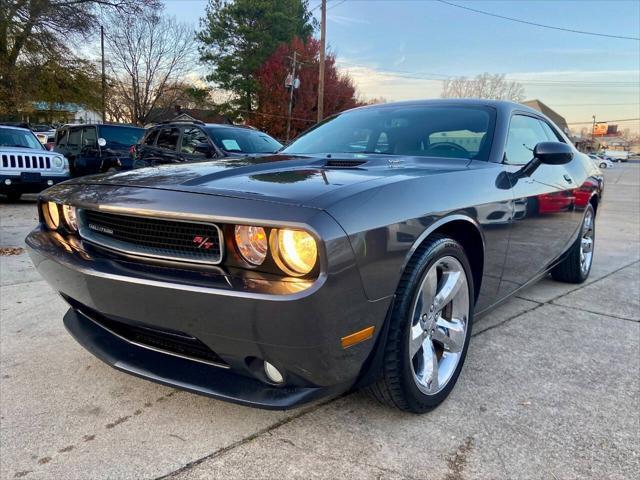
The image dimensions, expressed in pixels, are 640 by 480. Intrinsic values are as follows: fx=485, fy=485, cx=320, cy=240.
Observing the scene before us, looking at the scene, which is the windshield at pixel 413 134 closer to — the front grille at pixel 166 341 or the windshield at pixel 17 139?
the front grille at pixel 166 341

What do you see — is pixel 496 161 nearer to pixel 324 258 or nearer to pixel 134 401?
pixel 324 258

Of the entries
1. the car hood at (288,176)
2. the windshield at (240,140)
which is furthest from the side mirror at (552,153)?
the windshield at (240,140)

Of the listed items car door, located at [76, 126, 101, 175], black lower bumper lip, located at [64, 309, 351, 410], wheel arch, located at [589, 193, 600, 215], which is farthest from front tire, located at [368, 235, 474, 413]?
car door, located at [76, 126, 101, 175]

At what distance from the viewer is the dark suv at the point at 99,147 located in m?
10.3

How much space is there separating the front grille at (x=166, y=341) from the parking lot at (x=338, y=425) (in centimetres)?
34

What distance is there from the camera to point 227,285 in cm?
152

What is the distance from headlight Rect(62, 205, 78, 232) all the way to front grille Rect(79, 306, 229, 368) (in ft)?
1.42

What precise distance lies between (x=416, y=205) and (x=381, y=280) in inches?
14.8

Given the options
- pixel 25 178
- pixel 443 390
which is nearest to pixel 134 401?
pixel 443 390

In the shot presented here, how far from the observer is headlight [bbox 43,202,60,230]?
228 centimetres

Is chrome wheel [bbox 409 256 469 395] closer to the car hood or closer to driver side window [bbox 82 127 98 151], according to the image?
the car hood

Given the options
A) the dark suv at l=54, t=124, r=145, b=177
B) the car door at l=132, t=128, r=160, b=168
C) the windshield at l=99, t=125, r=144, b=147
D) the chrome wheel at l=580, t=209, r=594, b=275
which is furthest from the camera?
the windshield at l=99, t=125, r=144, b=147

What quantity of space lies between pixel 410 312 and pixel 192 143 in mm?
6207

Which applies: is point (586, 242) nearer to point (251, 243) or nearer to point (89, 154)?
point (251, 243)
